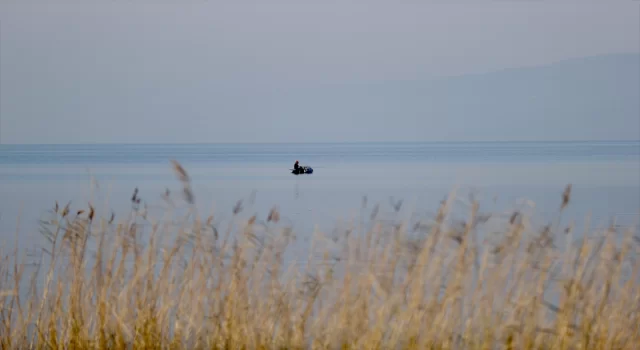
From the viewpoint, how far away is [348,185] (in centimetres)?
3850

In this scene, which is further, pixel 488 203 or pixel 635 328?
pixel 488 203

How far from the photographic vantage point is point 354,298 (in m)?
5.98

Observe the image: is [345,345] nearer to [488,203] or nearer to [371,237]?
[371,237]

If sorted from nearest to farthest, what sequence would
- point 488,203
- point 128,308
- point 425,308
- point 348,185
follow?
point 425,308
point 128,308
point 488,203
point 348,185

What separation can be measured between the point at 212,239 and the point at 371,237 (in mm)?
1159

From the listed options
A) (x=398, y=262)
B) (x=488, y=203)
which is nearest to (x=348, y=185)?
(x=488, y=203)

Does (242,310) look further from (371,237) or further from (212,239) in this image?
(371,237)

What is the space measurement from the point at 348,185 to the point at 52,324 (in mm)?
32783

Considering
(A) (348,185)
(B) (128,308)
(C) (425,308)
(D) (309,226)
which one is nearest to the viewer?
(C) (425,308)

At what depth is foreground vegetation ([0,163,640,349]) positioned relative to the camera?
5.70m

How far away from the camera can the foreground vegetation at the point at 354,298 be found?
5703 mm

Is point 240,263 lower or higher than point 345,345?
higher

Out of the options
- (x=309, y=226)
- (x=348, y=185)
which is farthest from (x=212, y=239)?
(x=348, y=185)

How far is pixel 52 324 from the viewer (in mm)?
5879
